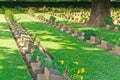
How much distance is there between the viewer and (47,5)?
140ft

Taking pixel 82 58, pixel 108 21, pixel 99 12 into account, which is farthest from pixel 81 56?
pixel 99 12

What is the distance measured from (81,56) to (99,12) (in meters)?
10.5

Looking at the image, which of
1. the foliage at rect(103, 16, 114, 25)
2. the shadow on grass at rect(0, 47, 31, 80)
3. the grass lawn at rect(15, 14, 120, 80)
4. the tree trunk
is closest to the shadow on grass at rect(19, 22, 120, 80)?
the grass lawn at rect(15, 14, 120, 80)

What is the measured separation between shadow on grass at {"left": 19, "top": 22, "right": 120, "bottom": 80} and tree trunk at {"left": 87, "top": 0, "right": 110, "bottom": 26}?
20.1 feet

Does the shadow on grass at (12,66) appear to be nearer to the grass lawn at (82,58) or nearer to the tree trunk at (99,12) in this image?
the grass lawn at (82,58)

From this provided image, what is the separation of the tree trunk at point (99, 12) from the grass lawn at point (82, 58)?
6.12m

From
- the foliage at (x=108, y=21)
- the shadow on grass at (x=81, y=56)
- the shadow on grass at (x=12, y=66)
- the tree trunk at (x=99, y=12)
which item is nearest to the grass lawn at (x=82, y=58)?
the shadow on grass at (x=81, y=56)

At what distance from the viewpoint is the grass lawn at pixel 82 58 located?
28.1 feet

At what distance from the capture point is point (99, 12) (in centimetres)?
2112

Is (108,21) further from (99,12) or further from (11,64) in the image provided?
(11,64)

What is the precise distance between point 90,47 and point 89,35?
2066 mm

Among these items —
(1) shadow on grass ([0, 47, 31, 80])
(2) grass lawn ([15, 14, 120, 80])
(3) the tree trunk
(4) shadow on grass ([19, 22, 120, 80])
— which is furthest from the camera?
(3) the tree trunk

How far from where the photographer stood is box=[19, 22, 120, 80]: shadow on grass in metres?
8.92

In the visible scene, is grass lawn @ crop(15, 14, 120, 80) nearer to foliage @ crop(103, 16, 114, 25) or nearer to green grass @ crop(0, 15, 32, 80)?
green grass @ crop(0, 15, 32, 80)
